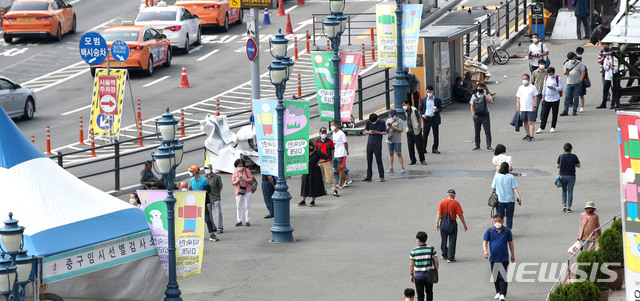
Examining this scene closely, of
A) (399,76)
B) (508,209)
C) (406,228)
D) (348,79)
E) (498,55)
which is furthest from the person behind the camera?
(498,55)

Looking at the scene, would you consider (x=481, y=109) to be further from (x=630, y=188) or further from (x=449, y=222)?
(x=630, y=188)

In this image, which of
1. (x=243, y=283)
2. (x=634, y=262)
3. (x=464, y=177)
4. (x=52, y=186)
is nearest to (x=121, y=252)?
(x=52, y=186)

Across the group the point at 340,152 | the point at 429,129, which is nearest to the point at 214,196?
the point at 340,152

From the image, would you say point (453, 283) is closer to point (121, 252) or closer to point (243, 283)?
point (243, 283)

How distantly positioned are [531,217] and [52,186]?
9.97 meters

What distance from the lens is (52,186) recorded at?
1603 centimetres

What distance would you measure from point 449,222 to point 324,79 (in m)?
7.64

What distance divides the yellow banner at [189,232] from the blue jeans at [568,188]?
8.17m

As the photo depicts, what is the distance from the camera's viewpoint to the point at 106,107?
96.3 feet

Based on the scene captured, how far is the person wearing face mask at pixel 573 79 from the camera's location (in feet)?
99.4

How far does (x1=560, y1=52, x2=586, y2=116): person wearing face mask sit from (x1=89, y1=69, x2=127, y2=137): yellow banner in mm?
11572

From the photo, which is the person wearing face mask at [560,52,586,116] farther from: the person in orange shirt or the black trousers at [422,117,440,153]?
Result: the person in orange shirt

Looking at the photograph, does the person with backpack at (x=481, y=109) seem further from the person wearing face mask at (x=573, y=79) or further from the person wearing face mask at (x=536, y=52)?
the person wearing face mask at (x=536, y=52)

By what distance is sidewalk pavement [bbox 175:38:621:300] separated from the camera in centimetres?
1878
